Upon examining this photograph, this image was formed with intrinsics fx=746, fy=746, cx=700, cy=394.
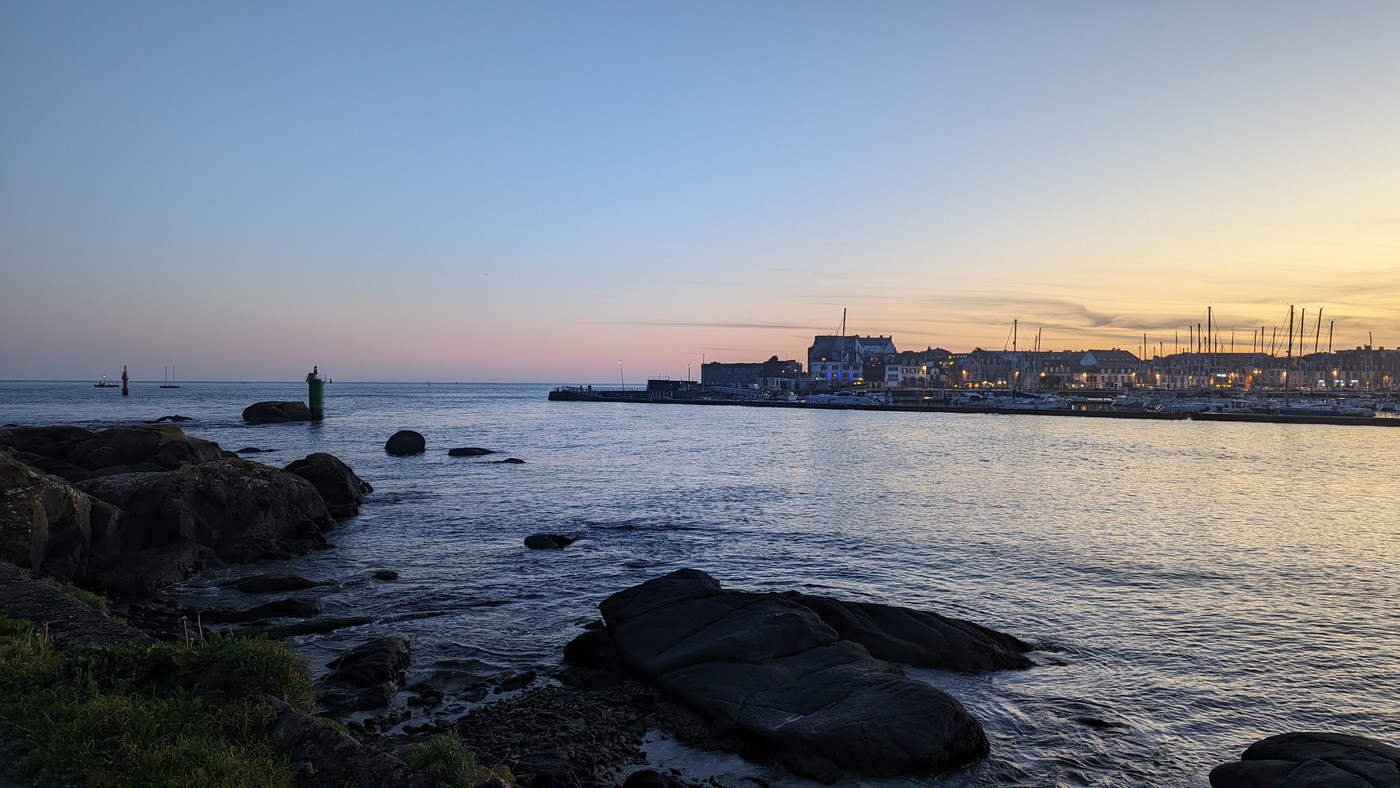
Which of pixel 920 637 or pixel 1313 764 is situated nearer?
pixel 1313 764


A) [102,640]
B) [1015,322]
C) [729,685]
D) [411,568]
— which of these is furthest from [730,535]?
[1015,322]

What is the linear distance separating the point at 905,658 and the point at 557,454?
4914 centimetres

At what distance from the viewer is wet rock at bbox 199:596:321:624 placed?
16.6 m

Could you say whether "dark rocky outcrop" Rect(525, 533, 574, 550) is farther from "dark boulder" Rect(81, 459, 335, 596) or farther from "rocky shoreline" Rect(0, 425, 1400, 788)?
"rocky shoreline" Rect(0, 425, 1400, 788)

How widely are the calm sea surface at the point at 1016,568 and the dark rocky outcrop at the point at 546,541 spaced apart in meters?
0.70

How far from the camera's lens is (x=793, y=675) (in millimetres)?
12523

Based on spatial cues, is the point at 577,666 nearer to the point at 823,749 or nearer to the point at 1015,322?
the point at 823,749

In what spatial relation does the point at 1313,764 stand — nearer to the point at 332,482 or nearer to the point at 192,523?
the point at 192,523

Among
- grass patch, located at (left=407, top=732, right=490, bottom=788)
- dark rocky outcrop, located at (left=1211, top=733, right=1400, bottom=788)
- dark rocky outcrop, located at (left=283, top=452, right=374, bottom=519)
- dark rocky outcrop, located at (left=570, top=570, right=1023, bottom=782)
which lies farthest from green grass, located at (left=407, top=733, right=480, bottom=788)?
dark rocky outcrop, located at (left=283, top=452, right=374, bottom=519)

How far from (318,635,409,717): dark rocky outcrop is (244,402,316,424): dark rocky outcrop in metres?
89.0

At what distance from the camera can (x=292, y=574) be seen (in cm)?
2136

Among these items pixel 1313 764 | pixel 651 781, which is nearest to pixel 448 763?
pixel 651 781

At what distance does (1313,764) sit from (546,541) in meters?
21.1

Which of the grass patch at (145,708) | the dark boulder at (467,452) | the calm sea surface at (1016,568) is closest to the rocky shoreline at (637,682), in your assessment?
the grass patch at (145,708)
